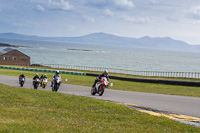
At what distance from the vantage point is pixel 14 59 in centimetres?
9919

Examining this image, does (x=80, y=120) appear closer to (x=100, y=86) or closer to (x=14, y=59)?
(x=100, y=86)

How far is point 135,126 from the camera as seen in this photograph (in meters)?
9.91

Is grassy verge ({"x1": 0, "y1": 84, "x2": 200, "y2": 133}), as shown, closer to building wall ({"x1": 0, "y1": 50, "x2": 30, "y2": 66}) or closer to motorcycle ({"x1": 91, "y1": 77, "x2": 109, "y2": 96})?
motorcycle ({"x1": 91, "y1": 77, "x2": 109, "y2": 96})

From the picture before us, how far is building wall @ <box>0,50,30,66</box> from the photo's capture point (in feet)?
322

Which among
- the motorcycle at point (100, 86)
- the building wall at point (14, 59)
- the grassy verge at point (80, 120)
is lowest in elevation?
the grassy verge at point (80, 120)

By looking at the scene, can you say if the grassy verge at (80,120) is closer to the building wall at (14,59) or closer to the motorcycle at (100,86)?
the motorcycle at (100,86)

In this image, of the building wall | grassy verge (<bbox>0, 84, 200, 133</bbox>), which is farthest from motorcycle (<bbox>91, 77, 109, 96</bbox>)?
the building wall

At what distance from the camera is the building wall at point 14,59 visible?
322 ft

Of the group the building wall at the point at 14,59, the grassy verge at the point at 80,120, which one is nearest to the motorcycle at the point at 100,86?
the grassy verge at the point at 80,120

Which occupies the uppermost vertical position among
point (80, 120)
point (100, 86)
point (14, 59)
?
point (14, 59)

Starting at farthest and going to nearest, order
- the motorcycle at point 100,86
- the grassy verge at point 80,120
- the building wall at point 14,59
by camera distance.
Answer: the building wall at point 14,59
the motorcycle at point 100,86
the grassy verge at point 80,120

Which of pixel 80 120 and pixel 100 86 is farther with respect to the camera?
pixel 100 86

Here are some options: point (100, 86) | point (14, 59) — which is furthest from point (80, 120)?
point (14, 59)

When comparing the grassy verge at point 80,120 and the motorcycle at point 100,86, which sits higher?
the motorcycle at point 100,86
